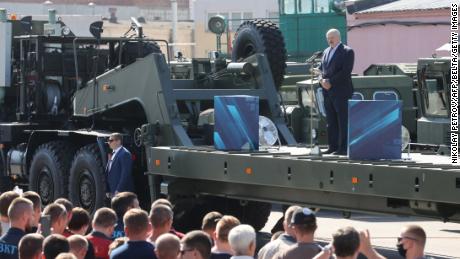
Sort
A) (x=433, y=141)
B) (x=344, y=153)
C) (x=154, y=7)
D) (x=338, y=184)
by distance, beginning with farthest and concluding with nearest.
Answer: (x=154, y=7), (x=433, y=141), (x=344, y=153), (x=338, y=184)

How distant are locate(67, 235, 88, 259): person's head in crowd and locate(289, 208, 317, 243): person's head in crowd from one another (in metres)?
1.50

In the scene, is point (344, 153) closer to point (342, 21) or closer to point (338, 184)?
point (338, 184)

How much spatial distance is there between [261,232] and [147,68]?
3.04m

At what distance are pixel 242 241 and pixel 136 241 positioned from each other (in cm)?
87

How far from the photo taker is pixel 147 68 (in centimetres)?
1619

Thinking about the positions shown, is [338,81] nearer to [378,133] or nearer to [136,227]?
[378,133]

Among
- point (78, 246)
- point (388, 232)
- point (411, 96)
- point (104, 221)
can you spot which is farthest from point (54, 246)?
point (411, 96)

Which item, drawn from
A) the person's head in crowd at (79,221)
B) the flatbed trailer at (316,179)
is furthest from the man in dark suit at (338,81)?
the person's head in crowd at (79,221)

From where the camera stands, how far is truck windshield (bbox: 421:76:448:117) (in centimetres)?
1958

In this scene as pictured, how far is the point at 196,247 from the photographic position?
814 centimetres

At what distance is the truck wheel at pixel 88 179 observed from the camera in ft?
53.7

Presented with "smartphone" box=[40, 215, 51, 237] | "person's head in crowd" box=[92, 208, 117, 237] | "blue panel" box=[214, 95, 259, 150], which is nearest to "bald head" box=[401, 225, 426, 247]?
"person's head in crowd" box=[92, 208, 117, 237]

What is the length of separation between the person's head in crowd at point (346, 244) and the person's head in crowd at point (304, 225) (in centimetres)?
86

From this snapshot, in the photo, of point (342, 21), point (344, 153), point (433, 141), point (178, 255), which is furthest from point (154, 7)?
point (178, 255)
